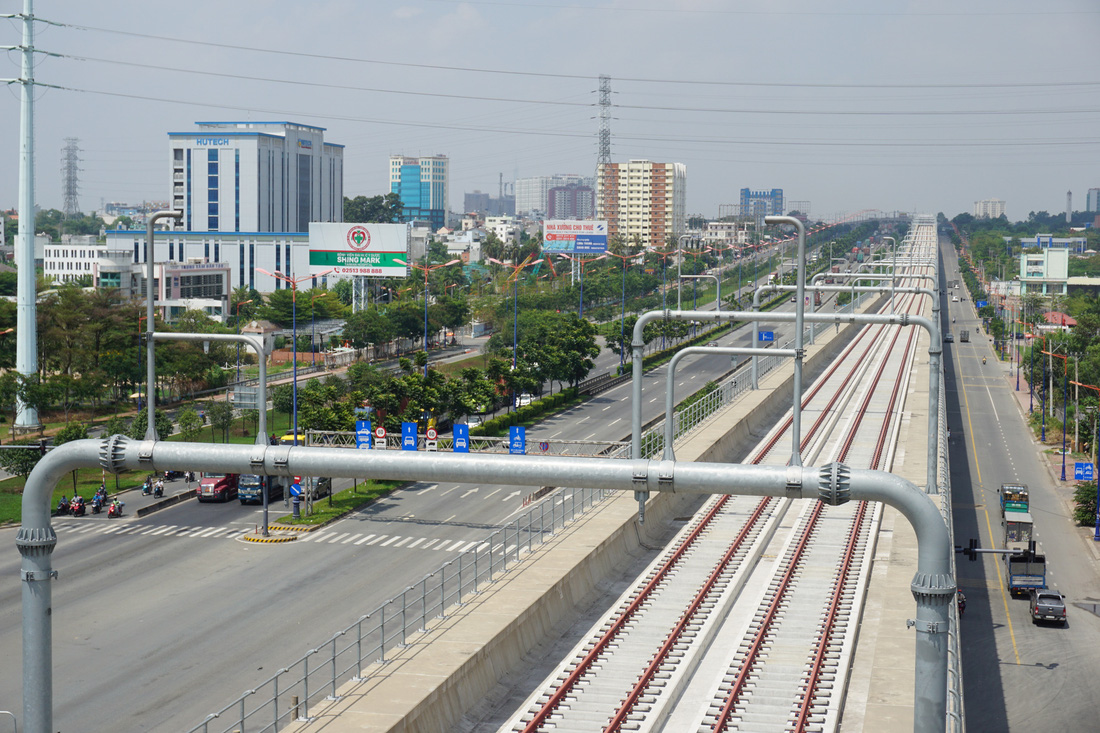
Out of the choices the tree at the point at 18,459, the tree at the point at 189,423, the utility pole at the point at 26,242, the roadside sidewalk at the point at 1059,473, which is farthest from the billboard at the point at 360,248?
the roadside sidewalk at the point at 1059,473

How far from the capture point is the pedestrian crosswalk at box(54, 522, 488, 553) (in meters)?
39.1

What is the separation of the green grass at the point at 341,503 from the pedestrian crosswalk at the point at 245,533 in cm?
116

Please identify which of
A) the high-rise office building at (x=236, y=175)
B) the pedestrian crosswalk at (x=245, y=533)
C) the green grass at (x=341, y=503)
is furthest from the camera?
the high-rise office building at (x=236, y=175)

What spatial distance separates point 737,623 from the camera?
84.3 feet

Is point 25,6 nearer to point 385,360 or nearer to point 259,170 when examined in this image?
point 385,360

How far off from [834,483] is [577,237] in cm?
11649

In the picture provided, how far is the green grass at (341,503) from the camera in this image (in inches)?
1660

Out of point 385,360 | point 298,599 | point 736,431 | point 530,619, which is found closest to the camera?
point 530,619

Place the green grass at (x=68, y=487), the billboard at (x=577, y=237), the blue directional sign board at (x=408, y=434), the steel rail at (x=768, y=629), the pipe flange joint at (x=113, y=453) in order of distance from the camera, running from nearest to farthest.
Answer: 1. the pipe flange joint at (x=113, y=453)
2. the steel rail at (x=768, y=629)
3. the blue directional sign board at (x=408, y=434)
4. the green grass at (x=68, y=487)
5. the billboard at (x=577, y=237)

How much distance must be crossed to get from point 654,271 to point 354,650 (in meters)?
130

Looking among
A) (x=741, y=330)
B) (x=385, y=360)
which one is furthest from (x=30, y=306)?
(x=741, y=330)

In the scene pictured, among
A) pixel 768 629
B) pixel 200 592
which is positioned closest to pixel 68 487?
pixel 200 592

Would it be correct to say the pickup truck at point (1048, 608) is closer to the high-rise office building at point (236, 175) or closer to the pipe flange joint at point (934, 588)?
the pipe flange joint at point (934, 588)

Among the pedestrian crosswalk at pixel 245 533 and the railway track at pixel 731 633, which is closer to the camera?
the railway track at pixel 731 633
